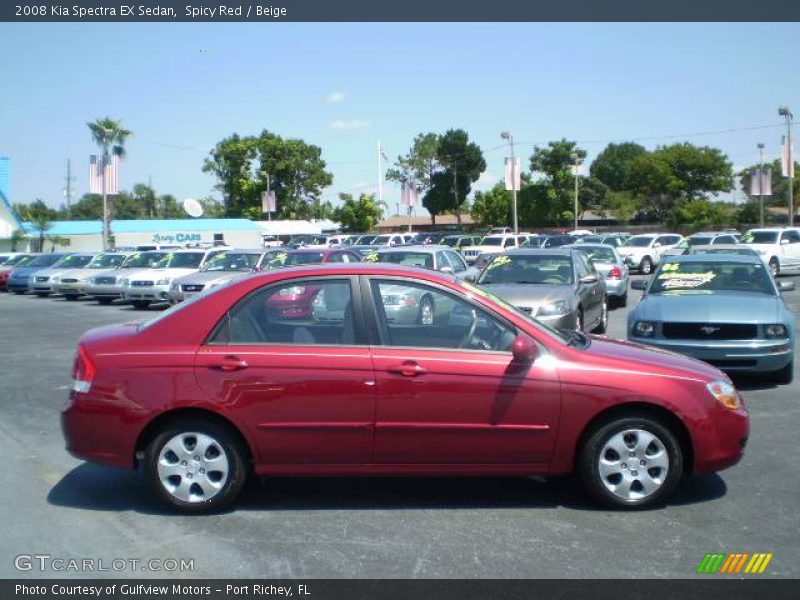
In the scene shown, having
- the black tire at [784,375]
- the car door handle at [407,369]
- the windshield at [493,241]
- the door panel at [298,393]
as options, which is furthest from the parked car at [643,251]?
the door panel at [298,393]

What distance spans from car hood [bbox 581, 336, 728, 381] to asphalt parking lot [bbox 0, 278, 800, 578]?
35.4 inches

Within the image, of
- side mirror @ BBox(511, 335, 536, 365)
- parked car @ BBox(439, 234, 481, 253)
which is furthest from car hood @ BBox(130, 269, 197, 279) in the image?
parked car @ BBox(439, 234, 481, 253)

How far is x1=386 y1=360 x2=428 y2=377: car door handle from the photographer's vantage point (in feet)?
17.5

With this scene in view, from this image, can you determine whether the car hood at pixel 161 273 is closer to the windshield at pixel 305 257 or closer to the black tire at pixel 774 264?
the windshield at pixel 305 257

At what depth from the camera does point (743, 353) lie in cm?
891

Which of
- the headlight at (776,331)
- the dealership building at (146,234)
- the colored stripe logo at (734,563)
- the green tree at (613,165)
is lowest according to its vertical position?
the colored stripe logo at (734,563)

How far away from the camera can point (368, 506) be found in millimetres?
5633

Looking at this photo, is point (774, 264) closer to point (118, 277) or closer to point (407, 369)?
point (118, 277)

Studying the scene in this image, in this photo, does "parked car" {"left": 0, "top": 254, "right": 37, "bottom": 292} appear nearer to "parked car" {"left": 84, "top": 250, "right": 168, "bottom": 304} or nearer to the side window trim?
"parked car" {"left": 84, "top": 250, "right": 168, "bottom": 304}

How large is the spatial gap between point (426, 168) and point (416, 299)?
228 ft

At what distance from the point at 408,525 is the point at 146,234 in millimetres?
62353

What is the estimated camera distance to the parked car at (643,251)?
106ft

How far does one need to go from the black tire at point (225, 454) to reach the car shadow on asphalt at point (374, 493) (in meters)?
0.17

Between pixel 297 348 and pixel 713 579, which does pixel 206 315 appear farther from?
pixel 713 579
